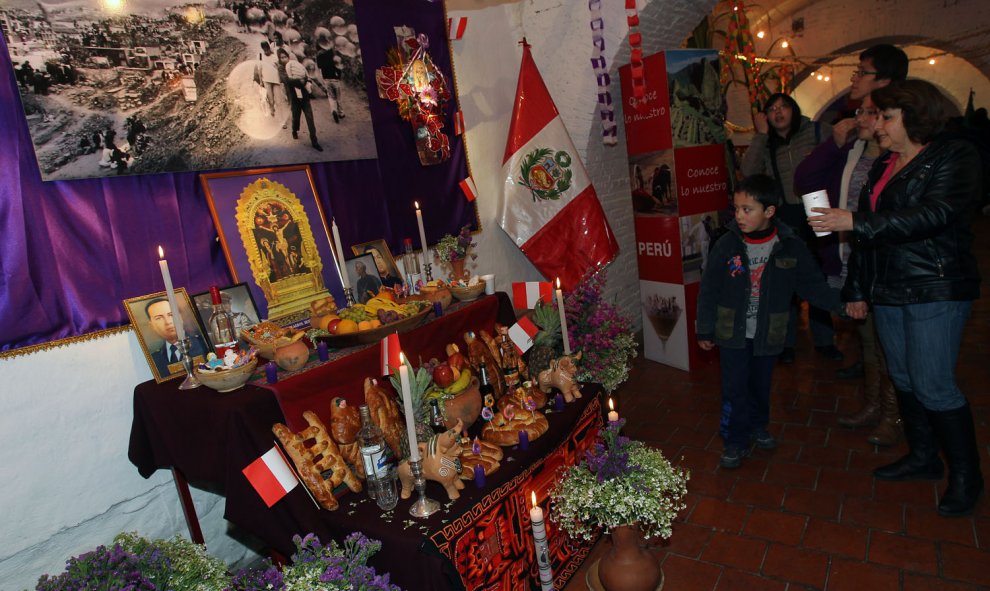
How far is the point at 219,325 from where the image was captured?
7.52 feet

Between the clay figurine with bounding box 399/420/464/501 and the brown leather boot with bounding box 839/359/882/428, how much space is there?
2.72 m

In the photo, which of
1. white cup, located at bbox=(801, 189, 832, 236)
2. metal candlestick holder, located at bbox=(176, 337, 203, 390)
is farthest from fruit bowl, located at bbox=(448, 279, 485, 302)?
white cup, located at bbox=(801, 189, 832, 236)

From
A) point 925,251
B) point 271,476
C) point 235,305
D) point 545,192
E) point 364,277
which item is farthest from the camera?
point 545,192

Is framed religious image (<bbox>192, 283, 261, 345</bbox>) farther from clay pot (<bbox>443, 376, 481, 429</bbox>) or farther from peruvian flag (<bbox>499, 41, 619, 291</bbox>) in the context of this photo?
peruvian flag (<bbox>499, 41, 619, 291</bbox>)

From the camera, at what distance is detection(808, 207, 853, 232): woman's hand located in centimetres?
240

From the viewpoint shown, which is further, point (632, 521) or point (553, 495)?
point (553, 495)

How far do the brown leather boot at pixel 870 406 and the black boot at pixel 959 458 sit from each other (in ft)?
2.89

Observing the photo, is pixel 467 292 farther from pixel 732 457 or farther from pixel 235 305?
pixel 732 457

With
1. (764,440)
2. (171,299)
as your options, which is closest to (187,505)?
(171,299)

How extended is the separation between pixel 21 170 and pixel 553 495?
7.71 feet

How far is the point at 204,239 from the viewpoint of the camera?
252cm

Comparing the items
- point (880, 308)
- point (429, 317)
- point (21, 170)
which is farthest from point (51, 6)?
point (880, 308)

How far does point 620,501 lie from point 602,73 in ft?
11.4

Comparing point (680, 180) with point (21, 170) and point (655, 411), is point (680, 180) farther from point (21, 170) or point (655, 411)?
point (21, 170)
